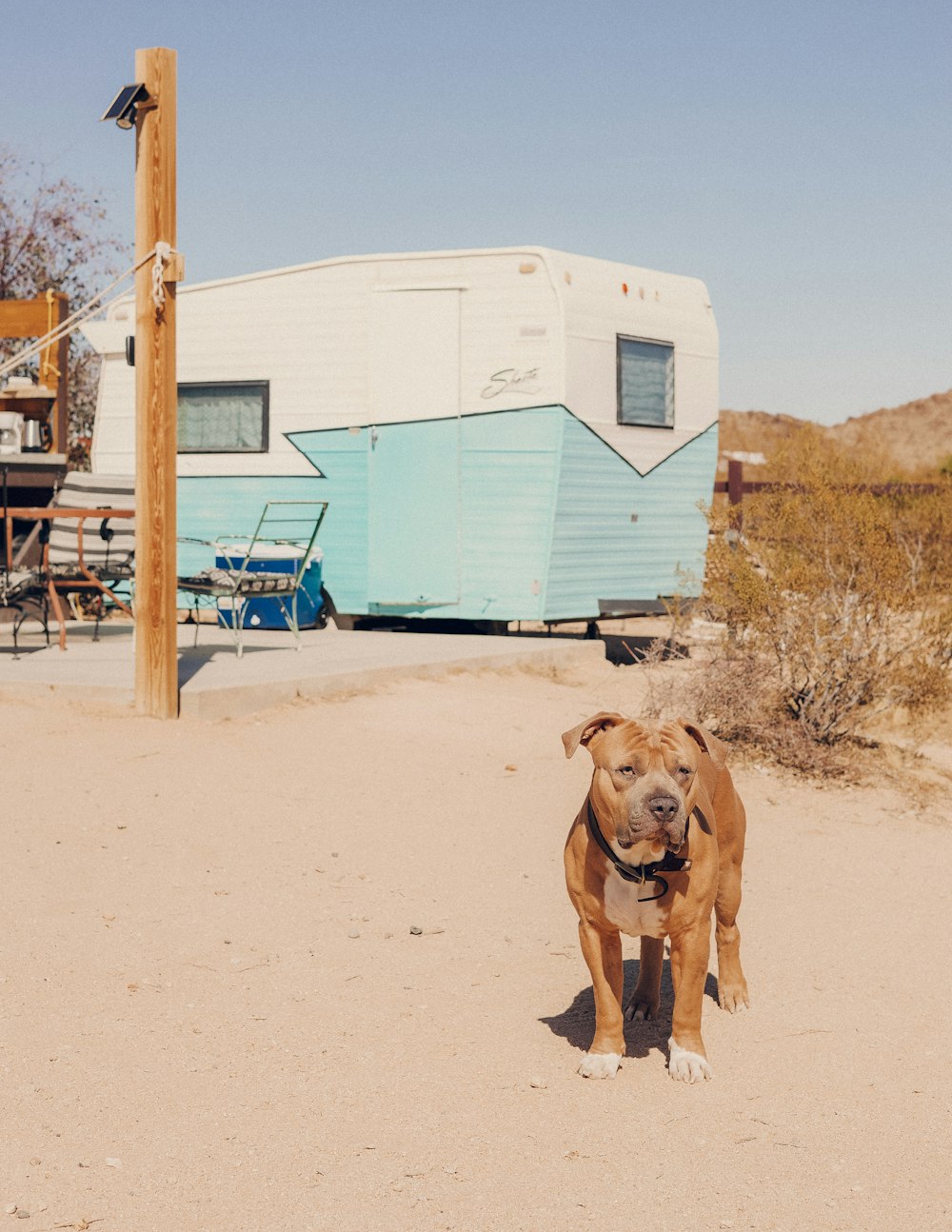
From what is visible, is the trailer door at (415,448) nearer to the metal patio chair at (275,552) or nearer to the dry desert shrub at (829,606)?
the metal patio chair at (275,552)

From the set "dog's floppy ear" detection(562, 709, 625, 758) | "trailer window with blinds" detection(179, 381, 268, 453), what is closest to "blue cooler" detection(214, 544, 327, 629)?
"trailer window with blinds" detection(179, 381, 268, 453)

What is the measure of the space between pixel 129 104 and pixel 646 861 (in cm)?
532

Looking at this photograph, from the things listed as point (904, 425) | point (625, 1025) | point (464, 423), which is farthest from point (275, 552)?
point (904, 425)

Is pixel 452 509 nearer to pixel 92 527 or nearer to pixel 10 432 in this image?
pixel 92 527

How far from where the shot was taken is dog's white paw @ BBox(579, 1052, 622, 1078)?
331 cm

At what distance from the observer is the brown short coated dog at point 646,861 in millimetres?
3006

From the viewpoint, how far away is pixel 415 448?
10.9m

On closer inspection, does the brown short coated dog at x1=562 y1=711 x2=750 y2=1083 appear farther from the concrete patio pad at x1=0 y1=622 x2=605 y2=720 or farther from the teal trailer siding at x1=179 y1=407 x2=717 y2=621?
the teal trailer siding at x1=179 y1=407 x2=717 y2=621

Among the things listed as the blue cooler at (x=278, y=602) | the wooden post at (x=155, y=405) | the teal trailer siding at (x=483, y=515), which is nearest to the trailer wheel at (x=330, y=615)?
the blue cooler at (x=278, y=602)

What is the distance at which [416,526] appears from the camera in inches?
432

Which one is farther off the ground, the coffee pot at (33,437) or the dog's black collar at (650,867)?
the coffee pot at (33,437)

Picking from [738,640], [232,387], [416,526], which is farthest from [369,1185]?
[232,387]

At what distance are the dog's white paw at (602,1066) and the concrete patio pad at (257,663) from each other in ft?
14.1

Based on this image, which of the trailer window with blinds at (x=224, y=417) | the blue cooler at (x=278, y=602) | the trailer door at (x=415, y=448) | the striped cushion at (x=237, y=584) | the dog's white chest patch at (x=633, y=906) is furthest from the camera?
the trailer window with blinds at (x=224, y=417)
